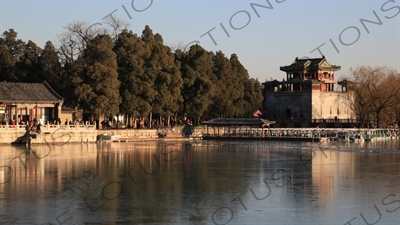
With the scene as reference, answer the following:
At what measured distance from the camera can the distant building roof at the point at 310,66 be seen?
97650mm

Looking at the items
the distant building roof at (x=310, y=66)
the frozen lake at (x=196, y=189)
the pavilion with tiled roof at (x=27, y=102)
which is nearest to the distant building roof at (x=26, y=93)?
the pavilion with tiled roof at (x=27, y=102)

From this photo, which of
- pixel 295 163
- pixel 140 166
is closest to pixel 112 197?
pixel 140 166

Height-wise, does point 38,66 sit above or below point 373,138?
above

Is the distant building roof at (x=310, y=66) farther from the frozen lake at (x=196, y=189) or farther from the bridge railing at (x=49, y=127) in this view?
the frozen lake at (x=196, y=189)

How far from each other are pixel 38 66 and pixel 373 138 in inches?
1264

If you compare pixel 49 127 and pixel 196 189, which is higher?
pixel 49 127

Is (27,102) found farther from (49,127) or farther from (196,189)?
(196,189)

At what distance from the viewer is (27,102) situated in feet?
196

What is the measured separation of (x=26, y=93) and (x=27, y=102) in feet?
2.96

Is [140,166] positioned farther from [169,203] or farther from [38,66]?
[38,66]

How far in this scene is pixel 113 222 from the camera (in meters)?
20.7

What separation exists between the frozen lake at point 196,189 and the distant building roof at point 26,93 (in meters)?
14.9

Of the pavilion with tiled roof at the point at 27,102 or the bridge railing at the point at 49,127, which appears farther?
the pavilion with tiled roof at the point at 27,102

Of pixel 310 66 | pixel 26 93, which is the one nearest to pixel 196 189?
pixel 26 93
